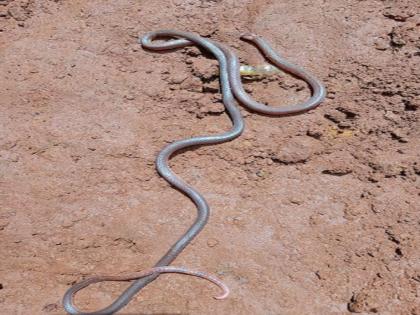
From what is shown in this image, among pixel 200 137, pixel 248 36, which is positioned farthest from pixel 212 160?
pixel 248 36

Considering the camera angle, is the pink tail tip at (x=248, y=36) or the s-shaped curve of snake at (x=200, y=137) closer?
the s-shaped curve of snake at (x=200, y=137)

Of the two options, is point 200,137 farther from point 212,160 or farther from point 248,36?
point 248,36

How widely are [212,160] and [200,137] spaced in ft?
0.85

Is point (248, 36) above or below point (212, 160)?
above

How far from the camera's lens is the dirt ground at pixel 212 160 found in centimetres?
416

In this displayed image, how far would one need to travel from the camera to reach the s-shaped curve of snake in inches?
161

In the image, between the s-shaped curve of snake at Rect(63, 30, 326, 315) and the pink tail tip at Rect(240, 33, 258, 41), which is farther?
the pink tail tip at Rect(240, 33, 258, 41)

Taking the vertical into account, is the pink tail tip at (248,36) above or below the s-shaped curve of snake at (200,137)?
above

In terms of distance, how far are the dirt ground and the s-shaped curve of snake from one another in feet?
0.24

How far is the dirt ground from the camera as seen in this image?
13.6 feet

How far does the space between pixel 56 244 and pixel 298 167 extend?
2.21m

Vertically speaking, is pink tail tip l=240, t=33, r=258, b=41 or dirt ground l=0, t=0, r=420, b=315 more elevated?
pink tail tip l=240, t=33, r=258, b=41

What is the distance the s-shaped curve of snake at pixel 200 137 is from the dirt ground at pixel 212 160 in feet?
0.24

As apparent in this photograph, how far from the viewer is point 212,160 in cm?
518
